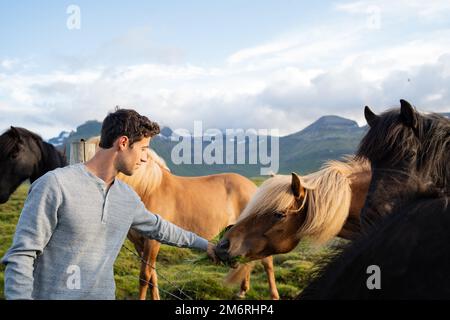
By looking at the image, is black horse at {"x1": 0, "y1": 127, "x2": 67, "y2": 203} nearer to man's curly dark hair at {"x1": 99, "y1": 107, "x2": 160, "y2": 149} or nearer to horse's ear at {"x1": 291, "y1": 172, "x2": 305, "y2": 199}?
horse's ear at {"x1": 291, "y1": 172, "x2": 305, "y2": 199}

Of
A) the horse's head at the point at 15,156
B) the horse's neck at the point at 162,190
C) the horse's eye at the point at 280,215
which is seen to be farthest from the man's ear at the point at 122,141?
the horse's neck at the point at 162,190

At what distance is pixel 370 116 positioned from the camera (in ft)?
16.4

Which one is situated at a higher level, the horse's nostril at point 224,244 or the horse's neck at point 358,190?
the horse's neck at point 358,190

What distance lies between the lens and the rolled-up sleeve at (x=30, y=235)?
2.66 m

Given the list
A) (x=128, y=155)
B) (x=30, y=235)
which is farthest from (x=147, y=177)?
(x=30, y=235)

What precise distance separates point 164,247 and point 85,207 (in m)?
13.5

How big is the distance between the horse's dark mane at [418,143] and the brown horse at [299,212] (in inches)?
41.0

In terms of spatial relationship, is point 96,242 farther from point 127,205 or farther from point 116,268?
point 116,268

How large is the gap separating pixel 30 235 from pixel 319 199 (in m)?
3.54

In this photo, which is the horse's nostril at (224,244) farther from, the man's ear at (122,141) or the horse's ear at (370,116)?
the man's ear at (122,141)

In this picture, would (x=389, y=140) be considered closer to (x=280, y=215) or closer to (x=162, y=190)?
(x=280, y=215)

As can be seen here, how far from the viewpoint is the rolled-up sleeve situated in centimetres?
266
